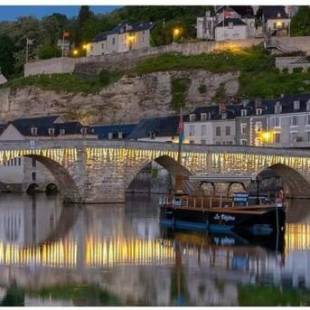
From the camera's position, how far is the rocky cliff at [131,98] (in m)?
99.8

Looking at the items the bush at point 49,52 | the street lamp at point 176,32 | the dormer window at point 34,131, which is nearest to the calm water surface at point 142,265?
the dormer window at point 34,131

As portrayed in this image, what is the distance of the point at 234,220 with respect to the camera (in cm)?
4162

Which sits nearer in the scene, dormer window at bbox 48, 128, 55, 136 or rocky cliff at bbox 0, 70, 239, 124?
dormer window at bbox 48, 128, 55, 136

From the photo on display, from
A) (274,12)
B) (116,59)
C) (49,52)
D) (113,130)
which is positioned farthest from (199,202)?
(49,52)

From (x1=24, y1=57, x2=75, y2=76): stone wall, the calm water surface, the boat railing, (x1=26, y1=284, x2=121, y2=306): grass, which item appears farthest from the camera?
(x1=24, y1=57, x2=75, y2=76): stone wall

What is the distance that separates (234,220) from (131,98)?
63181 mm

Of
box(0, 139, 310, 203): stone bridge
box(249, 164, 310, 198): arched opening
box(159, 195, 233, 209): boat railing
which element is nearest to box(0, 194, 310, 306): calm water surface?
box(159, 195, 233, 209): boat railing

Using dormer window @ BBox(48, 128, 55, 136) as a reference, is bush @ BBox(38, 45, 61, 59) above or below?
above

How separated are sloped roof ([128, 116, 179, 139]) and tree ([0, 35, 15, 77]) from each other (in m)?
43.4

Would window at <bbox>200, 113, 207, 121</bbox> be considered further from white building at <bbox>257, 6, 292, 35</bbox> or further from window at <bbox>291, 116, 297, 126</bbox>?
Answer: white building at <bbox>257, 6, 292, 35</bbox>

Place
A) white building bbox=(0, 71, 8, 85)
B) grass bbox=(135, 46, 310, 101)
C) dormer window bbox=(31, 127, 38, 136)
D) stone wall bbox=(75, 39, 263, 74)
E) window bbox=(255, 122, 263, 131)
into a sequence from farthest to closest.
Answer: white building bbox=(0, 71, 8, 85)
stone wall bbox=(75, 39, 263, 74)
grass bbox=(135, 46, 310, 101)
dormer window bbox=(31, 127, 38, 136)
window bbox=(255, 122, 263, 131)

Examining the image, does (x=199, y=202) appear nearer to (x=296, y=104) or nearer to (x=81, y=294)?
(x=81, y=294)

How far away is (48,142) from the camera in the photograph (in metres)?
60.8

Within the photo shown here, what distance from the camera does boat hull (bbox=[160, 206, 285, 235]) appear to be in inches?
1603
